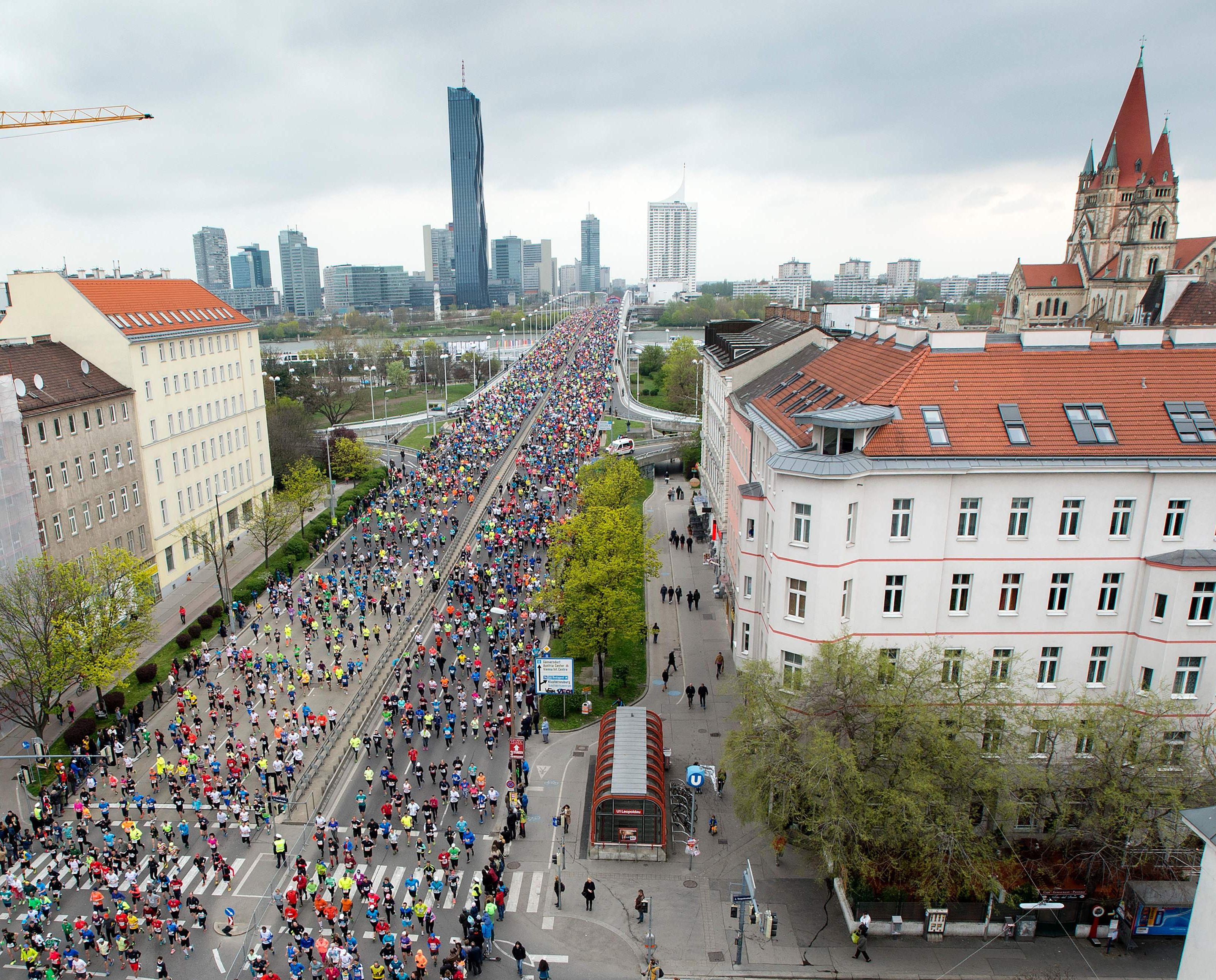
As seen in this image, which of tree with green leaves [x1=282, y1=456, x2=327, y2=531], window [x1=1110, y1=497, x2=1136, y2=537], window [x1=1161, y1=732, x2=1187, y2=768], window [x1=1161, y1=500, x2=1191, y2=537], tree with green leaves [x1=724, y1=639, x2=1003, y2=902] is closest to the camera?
tree with green leaves [x1=724, y1=639, x2=1003, y2=902]

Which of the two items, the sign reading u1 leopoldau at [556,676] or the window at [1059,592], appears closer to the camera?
the window at [1059,592]

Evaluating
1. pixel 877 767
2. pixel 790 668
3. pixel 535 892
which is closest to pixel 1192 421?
pixel 790 668

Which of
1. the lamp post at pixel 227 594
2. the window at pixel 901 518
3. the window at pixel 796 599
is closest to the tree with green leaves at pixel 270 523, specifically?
the lamp post at pixel 227 594

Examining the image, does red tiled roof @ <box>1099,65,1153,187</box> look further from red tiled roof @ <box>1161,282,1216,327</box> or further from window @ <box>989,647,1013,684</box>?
window @ <box>989,647,1013,684</box>

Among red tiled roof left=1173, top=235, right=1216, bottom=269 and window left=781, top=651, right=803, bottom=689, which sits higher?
red tiled roof left=1173, top=235, right=1216, bottom=269

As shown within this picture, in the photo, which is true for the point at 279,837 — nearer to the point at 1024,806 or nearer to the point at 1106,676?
the point at 1024,806

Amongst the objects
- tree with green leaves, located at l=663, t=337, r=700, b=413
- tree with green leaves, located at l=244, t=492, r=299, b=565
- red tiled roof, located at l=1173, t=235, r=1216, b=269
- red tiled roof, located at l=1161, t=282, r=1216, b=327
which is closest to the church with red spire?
red tiled roof, located at l=1173, t=235, r=1216, b=269

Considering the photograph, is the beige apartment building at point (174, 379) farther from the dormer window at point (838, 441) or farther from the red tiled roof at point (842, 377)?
the dormer window at point (838, 441)
